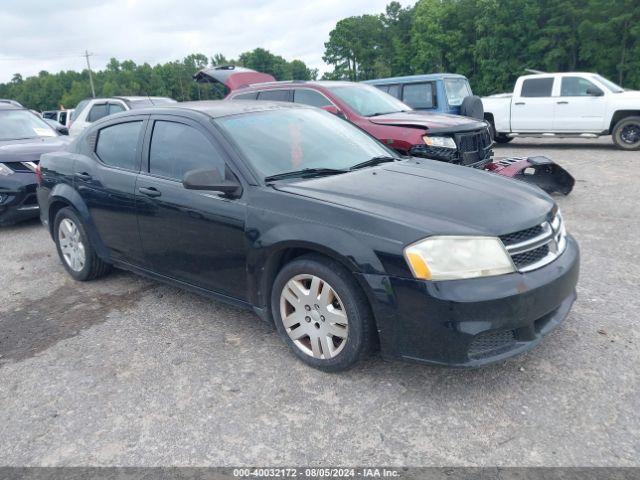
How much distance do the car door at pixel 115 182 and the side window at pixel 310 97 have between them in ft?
14.4

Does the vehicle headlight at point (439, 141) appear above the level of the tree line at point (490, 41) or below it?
below

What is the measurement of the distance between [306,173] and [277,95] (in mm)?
6054

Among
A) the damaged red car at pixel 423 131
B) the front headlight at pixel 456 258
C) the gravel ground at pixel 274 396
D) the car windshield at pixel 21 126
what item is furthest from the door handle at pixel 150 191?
the car windshield at pixel 21 126

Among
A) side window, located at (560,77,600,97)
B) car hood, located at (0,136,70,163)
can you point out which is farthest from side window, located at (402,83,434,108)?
car hood, located at (0,136,70,163)

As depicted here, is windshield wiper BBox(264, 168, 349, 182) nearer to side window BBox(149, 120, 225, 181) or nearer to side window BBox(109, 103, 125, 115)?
side window BBox(149, 120, 225, 181)

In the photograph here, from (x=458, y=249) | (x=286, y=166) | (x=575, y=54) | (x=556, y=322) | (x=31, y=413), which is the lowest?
(x=31, y=413)

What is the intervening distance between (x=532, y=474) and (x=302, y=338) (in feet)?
4.93

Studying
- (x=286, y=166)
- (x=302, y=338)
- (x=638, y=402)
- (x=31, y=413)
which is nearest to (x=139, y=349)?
(x=31, y=413)

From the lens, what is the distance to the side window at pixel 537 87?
13070 mm

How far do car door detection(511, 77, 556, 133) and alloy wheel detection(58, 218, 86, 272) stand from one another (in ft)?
38.1

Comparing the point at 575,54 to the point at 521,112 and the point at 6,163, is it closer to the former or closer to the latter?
the point at 521,112

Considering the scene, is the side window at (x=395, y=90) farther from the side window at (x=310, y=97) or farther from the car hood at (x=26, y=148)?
the car hood at (x=26, y=148)

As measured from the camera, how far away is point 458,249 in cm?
277

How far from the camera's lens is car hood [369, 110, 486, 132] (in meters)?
7.16
